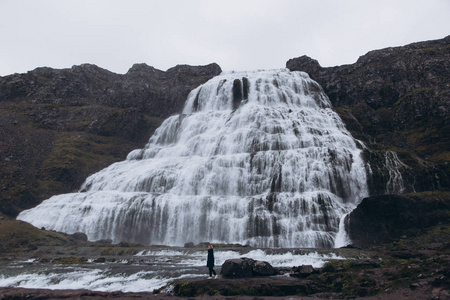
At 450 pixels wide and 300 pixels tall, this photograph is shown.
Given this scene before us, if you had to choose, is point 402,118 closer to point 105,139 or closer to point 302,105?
point 302,105

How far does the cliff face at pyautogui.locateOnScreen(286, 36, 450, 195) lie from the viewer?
132ft

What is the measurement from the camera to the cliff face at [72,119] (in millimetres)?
56562

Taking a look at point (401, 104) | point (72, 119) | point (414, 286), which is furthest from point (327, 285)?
point (72, 119)

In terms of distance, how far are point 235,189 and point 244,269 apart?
79.1ft

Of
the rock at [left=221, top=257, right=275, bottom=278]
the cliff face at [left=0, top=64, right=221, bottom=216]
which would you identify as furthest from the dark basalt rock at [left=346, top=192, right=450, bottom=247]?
the cliff face at [left=0, top=64, right=221, bottom=216]

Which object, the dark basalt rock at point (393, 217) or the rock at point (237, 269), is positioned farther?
the dark basalt rock at point (393, 217)

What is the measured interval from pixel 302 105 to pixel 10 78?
244ft

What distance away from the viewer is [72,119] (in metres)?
78.3

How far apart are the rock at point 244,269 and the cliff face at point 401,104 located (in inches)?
1006

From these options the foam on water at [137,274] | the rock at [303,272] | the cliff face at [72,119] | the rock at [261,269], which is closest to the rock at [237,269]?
the rock at [261,269]

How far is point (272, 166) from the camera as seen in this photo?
43.0 metres

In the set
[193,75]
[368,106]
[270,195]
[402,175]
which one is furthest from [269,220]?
[193,75]

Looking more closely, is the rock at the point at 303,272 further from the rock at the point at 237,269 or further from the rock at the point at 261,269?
the rock at the point at 237,269

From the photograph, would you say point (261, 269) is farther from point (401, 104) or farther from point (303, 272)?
point (401, 104)
